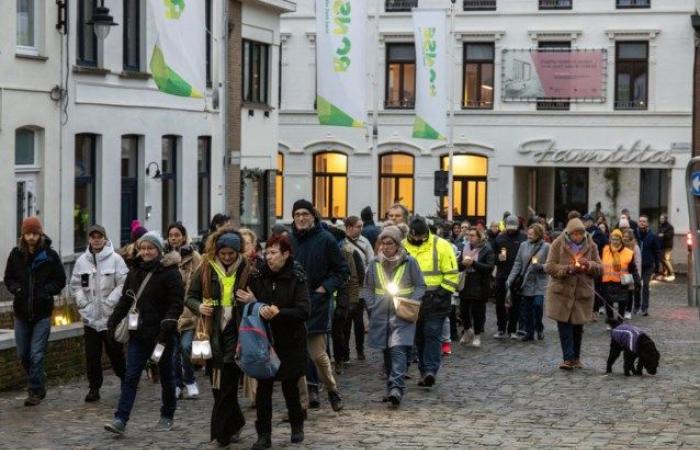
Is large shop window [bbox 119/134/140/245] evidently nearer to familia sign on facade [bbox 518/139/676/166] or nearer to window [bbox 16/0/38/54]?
window [bbox 16/0/38/54]

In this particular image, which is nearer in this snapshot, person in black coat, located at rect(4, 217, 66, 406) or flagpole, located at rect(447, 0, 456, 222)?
person in black coat, located at rect(4, 217, 66, 406)

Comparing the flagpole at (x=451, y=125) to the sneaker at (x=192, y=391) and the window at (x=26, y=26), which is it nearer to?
the window at (x=26, y=26)

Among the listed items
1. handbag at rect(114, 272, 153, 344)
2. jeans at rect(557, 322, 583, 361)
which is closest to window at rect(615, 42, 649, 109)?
jeans at rect(557, 322, 583, 361)

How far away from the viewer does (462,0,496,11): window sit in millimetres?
51062

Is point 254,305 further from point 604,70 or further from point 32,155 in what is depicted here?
point 604,70

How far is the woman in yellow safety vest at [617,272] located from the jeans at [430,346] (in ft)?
28.8

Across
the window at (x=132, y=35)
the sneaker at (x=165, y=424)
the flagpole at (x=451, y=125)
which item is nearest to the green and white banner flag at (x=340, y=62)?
the window at (x=132, y=35)

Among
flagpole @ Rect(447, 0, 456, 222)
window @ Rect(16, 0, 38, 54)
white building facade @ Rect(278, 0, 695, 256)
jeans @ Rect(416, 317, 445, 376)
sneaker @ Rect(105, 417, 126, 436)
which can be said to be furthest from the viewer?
white building facade @ Rect(278, 0, 695, 256)

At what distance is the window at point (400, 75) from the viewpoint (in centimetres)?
5200

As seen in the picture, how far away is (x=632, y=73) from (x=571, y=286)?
32847 millimetres

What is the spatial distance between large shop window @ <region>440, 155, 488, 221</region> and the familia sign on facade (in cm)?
149

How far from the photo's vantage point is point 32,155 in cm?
2691

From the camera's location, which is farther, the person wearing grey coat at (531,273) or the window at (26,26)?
the window at (26,26)

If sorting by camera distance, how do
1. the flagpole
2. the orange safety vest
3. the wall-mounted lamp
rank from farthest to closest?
1. the flagpole
2. the wall-mounted lamp
3. the orange safety vest
